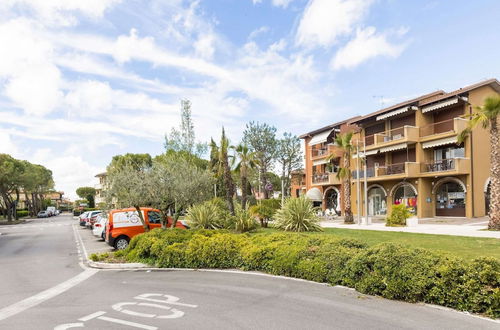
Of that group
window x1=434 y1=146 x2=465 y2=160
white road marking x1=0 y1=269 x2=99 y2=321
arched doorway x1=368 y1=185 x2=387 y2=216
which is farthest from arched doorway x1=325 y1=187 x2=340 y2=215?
white road marking x1=0 y1=269 x2=99 y2=321

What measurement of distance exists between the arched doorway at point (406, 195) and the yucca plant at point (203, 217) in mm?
18096

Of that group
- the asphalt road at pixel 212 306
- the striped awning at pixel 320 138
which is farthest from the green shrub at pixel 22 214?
the asphalt road at pixel 212 306

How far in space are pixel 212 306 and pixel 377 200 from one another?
3057 cm

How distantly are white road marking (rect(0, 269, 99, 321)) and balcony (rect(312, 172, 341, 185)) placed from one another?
2953 centimetres

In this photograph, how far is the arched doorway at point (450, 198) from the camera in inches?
1072

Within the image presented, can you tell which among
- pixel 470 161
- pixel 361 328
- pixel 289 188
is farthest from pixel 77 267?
pixel 289 188

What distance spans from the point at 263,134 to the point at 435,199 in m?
23.9

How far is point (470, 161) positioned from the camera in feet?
85.7

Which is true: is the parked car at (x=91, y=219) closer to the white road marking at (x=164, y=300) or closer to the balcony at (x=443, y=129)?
the white road marking at (x=164, y=300)

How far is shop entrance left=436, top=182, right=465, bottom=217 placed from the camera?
27.3 meters

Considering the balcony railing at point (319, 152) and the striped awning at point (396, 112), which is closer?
the striped awning at point (396, 112)

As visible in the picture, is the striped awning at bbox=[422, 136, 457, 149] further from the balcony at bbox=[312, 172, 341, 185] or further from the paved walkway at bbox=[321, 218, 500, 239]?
the balcony at bbox=[312, 172, 341, 185]

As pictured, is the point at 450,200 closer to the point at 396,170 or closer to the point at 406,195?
the point at 406,195

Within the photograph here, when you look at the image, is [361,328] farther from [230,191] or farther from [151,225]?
[230,191]
